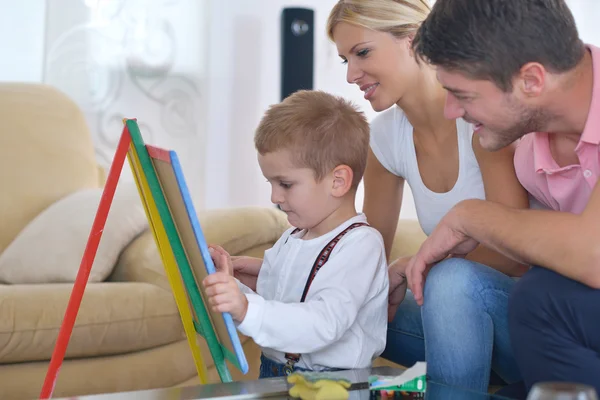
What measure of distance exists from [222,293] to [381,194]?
793 millimetres

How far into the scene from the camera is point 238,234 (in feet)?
7.91

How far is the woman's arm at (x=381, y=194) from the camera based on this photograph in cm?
204

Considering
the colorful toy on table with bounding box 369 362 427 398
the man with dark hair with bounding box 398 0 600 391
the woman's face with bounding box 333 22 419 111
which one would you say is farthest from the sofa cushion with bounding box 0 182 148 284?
the colorful toy on table with bounding box 369 362 427 398

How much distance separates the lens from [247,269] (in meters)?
1.88

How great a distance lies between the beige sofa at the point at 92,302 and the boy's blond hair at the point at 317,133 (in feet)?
2.41

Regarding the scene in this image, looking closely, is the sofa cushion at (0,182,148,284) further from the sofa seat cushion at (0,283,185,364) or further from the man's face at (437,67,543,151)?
the man's face at (437,67,543,151)

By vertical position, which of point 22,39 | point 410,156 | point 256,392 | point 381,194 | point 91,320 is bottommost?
point 91,320

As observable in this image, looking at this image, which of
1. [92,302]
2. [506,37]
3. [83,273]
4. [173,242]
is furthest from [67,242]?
[506,37]

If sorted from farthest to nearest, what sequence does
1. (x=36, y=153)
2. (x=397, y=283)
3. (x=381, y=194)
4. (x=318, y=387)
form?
1. (x=36, y=153)
2. (x=381, y=194)
3. (x=397, y=283)
4. (x=318, y=387)

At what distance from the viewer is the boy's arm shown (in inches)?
56.7

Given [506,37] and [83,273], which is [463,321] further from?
[83,273]

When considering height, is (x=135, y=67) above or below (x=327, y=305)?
above

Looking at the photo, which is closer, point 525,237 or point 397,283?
point 525,237

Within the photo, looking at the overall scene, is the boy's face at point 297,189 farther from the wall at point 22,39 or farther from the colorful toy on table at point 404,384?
the wall at point 22,39
